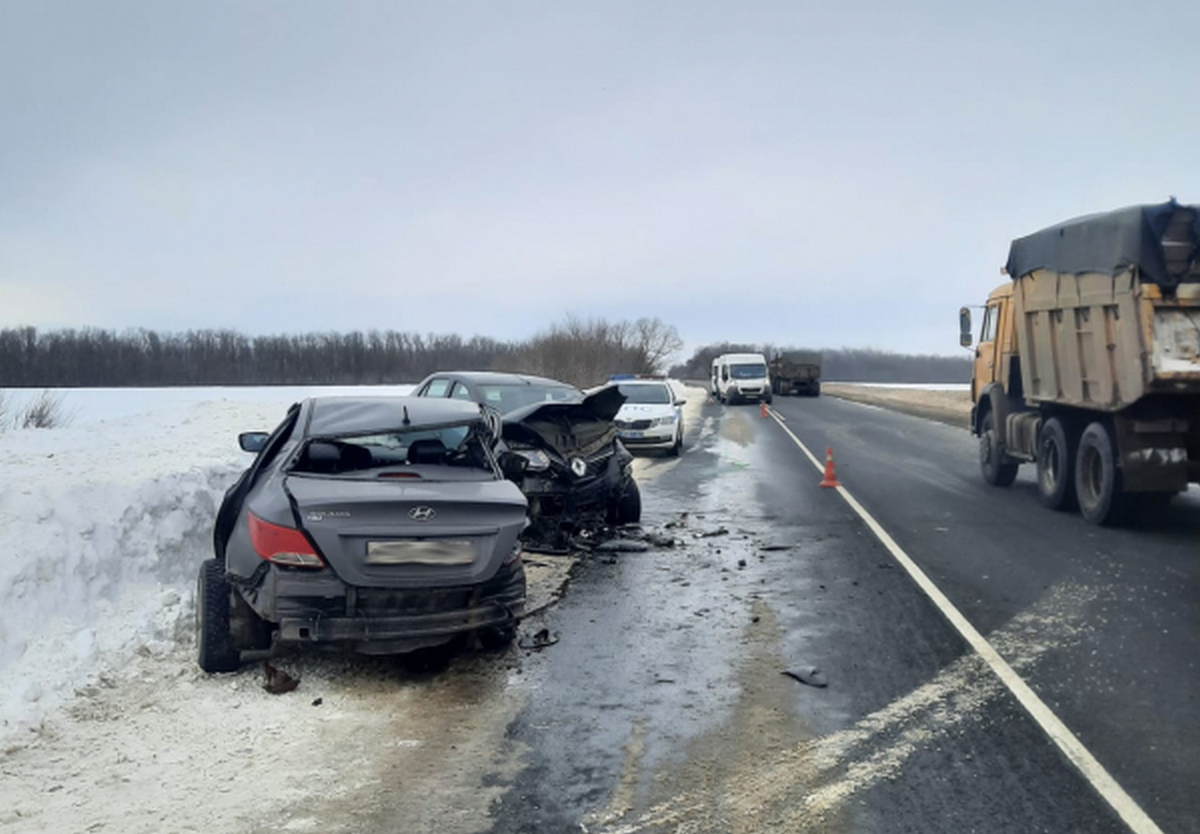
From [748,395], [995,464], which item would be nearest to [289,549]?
[995,464]

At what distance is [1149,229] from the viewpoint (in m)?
9.63

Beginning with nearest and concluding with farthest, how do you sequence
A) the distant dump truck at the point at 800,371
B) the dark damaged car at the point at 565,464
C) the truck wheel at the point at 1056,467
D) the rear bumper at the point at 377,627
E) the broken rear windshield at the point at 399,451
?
the rear bumper at the point at 377,627, the broken rear windshield at the point at 399,451, the dark damaged car at the point at 565,464, the truck wheel at the point at 1056,467, the distant dump truck at the point at 800,371

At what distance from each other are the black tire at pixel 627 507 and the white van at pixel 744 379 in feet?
112

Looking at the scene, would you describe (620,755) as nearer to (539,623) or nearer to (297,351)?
(539,623)

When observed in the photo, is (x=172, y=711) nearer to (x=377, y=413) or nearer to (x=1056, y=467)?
(x=377, y=413)

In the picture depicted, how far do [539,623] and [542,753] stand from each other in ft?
8.20

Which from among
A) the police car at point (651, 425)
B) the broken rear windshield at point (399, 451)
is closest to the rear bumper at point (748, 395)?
the police car at point (651, 425)

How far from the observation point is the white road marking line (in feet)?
12.2

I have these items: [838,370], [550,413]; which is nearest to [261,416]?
[550,413]

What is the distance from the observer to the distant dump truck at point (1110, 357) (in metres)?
9.57

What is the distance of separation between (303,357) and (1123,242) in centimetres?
9259

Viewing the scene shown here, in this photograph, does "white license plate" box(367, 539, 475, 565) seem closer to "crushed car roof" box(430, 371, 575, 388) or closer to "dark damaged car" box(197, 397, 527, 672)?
"dark damaged car" box(197, 397, 527, 672)

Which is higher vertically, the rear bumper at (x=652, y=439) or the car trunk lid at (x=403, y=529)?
the car trunk lid at (x=403, y=529)

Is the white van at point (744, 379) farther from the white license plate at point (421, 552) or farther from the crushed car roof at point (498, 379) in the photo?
the white license plate at point (421, 552)
